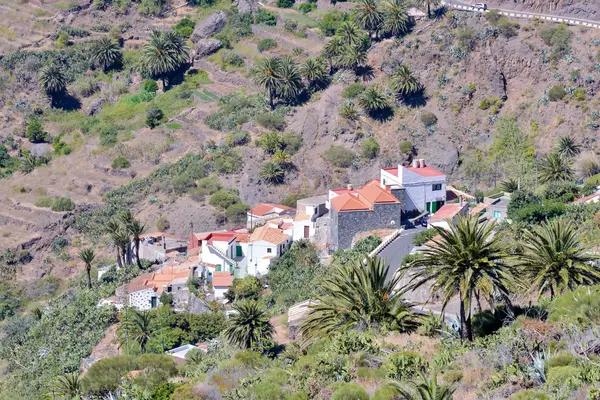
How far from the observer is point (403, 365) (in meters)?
30.0

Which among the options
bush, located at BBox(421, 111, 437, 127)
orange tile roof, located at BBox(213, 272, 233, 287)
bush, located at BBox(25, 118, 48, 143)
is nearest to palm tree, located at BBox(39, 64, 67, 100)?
bush, located at BBox(25, 118, 48, 143)

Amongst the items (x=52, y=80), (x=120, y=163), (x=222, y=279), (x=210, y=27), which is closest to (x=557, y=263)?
(x=222, y=279)

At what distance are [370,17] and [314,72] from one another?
→ 7087 mm

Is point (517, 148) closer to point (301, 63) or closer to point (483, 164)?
point (483, 164)

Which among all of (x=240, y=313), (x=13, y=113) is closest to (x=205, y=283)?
(x=240, y=313)

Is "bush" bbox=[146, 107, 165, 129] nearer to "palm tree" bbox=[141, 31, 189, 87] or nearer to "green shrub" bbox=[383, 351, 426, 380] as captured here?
"palm tree" bbox=[141, 31, 189, 87]

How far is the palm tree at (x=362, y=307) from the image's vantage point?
3662 centimetres

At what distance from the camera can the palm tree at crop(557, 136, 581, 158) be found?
70.5 metres

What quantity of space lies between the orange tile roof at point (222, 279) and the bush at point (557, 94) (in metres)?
30.4

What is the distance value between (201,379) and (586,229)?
22060mm

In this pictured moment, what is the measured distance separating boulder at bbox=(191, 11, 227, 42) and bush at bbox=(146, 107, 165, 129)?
1050 cm

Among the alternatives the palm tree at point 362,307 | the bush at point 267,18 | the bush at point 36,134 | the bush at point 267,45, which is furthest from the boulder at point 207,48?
the palm tree at point 362,307

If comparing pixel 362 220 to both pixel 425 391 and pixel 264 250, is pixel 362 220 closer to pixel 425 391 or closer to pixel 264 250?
pixel 264 250

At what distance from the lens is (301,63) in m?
83.6
